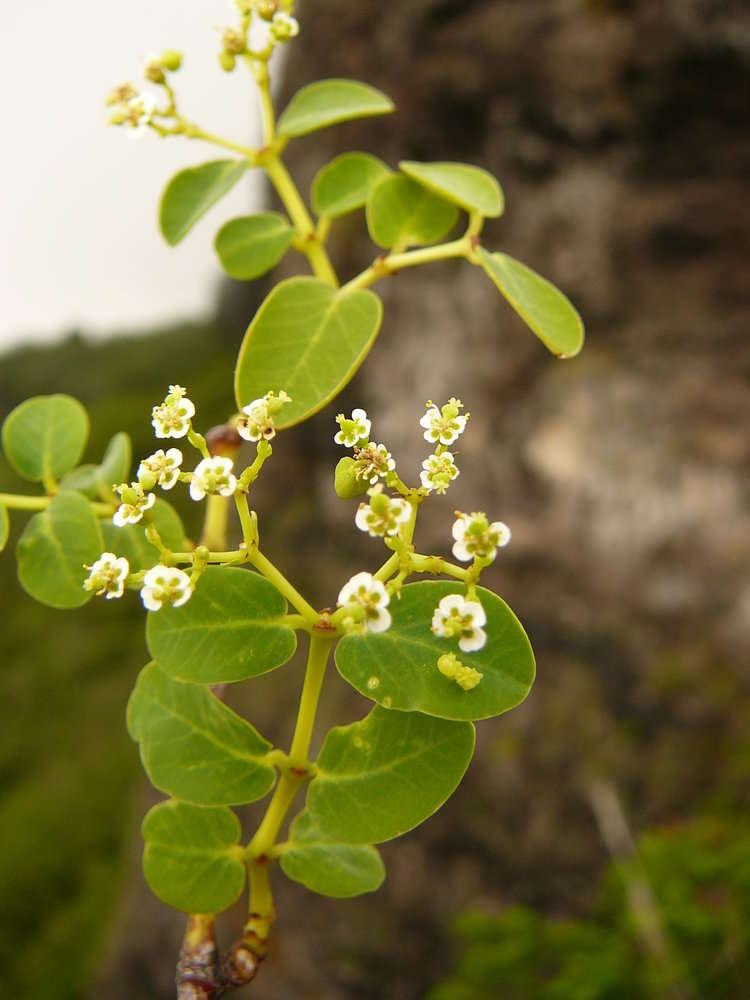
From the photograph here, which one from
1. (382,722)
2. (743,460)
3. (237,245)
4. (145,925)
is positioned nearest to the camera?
(382,722)

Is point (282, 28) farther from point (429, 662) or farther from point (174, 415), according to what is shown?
point (429, 662)

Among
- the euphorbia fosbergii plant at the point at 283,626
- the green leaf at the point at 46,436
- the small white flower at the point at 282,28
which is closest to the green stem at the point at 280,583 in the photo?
the euphorbia fosbergii plant at the point at 283,626

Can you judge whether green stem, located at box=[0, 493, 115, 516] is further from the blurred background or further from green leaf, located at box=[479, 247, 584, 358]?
the blurred background

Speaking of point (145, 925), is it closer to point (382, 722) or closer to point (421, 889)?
point (421, 889)

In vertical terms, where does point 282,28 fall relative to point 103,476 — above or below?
above

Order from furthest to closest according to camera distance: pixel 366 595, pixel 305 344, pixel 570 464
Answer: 1. pixel 570 464
2. pixel 305 344
3. pixel 366 595

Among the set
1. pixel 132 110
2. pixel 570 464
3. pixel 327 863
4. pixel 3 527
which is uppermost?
pixel 132 110

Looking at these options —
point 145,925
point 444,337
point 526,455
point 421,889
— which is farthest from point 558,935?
point 444,337

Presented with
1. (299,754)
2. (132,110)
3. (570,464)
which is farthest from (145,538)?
(570,464)
